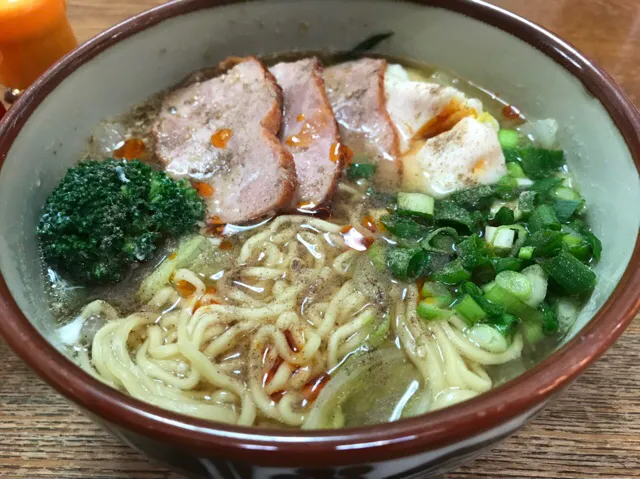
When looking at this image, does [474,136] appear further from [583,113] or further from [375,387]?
[375,387]

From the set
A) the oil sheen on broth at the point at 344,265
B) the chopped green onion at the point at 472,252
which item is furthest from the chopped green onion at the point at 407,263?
the chopped green onion at the point at 472,252

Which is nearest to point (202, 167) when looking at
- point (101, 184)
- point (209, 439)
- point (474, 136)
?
point (101, 184)

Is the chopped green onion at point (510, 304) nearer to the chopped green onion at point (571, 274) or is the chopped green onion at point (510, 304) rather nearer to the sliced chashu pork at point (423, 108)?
the chopped green onion at point (571, 274)

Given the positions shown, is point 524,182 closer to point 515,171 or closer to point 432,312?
point 515,171

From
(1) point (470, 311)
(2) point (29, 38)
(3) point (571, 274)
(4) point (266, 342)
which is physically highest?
(2) point (29, 38)

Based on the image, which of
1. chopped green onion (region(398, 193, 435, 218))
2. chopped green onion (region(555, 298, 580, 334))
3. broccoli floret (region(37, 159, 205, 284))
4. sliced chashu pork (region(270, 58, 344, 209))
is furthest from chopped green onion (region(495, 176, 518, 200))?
broccoli floret (region(37, 159, 205, 284))

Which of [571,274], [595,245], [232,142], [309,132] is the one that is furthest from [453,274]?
[232,142]

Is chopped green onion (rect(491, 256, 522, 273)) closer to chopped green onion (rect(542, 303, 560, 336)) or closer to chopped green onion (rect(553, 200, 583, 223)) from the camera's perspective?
chopped green onion (rect(542, 303, 560, 336))
